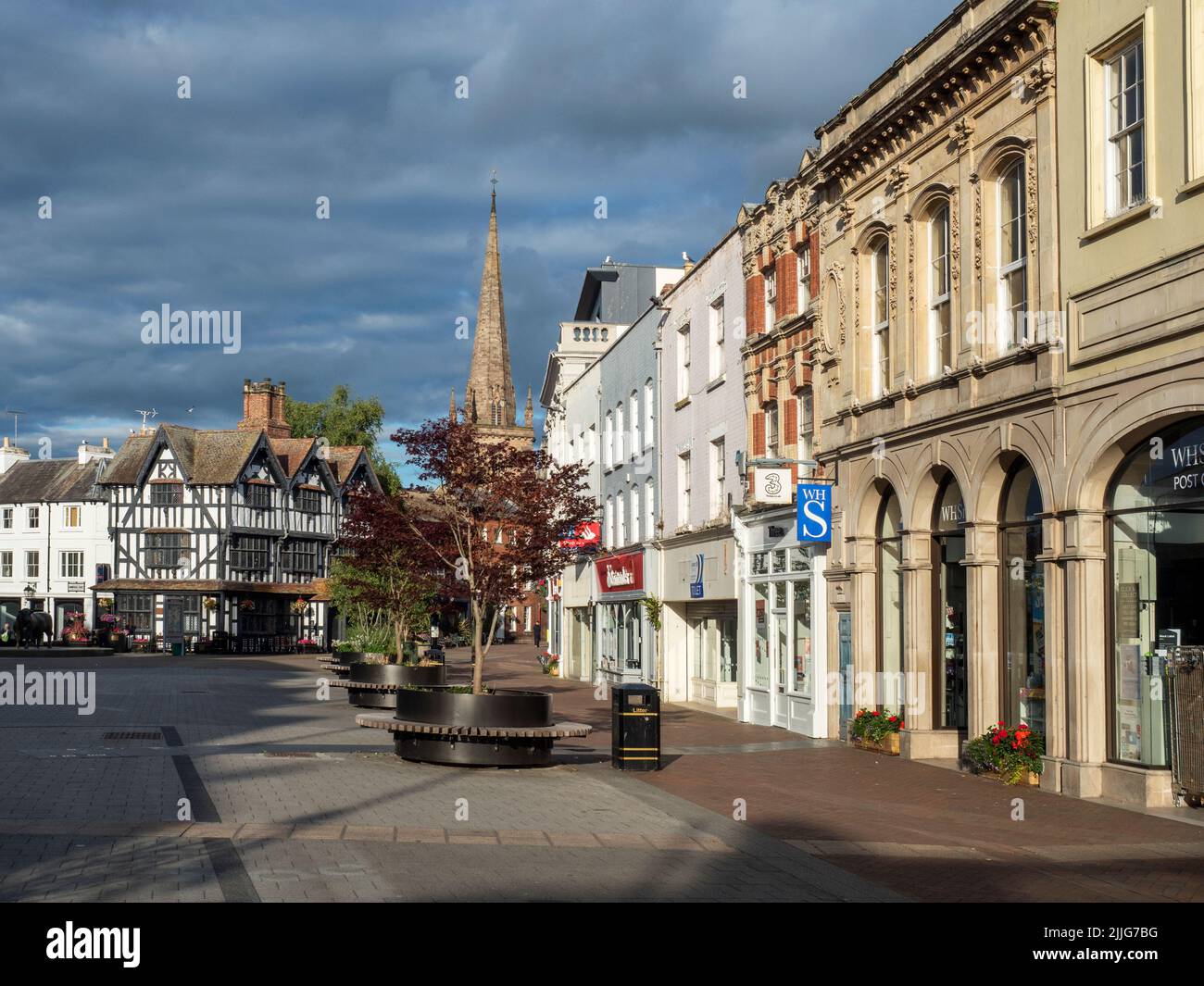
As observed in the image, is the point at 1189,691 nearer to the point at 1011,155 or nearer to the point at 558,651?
the point at 1011,155

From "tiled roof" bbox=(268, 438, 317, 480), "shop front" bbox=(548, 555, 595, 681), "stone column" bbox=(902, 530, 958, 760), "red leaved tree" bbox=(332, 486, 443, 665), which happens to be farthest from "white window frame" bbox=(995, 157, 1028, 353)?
"tiled roof" bbox=(268, 438, 317, 480)

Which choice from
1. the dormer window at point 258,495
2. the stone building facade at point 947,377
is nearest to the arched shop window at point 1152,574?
the stone building facade at point 947,377

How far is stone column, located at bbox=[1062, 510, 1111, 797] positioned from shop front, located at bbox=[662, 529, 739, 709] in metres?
12.5

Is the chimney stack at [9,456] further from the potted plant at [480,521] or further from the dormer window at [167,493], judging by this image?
the potted plant at [480,521]

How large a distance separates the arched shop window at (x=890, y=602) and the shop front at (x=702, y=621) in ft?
21.3

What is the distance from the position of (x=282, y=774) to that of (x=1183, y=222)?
1163cm

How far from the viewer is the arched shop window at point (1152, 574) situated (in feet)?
47.4

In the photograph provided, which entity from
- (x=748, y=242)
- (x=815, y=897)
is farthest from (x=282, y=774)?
(x=748, y=242)

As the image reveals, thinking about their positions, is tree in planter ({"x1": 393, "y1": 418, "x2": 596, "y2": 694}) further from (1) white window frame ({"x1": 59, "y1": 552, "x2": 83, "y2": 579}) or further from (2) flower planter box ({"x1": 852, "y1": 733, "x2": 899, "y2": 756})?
(1) white window frame ({"x1": 59, "y1": 552, "x2": 83, "y2": 579})

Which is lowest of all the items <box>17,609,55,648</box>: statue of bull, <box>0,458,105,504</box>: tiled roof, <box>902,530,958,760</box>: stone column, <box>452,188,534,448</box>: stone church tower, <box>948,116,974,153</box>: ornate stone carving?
<box>17,609,55,648</box>: statue of bull

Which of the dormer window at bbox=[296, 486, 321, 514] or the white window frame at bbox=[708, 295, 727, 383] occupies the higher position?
the white window frame at bbox=[708, 295, 727, 383]

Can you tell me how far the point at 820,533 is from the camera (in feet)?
73.6

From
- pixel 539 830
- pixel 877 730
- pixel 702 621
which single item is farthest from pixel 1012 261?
pixel 702 621

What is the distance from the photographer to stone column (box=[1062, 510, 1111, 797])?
50.5 ft
